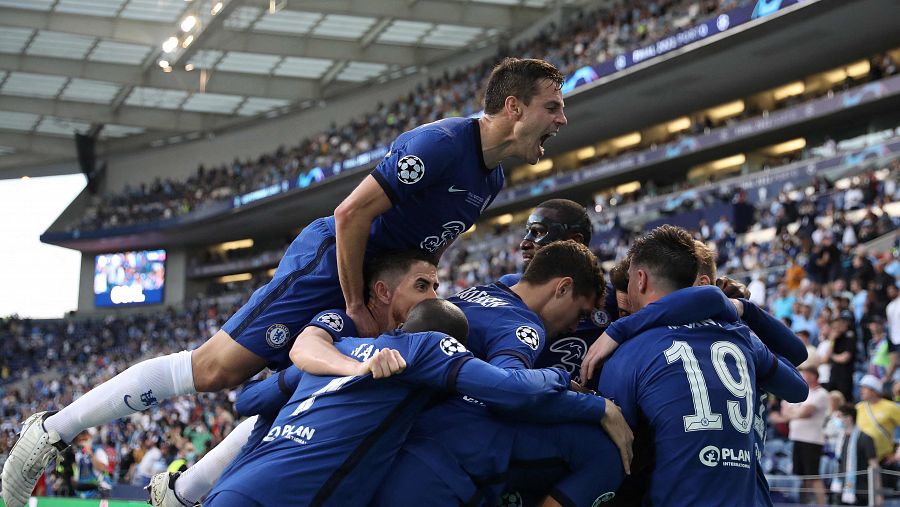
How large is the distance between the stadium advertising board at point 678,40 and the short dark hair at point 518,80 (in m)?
17.9

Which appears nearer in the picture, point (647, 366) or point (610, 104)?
point (647, 366)

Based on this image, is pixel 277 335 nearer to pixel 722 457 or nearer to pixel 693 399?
pixel 693 399

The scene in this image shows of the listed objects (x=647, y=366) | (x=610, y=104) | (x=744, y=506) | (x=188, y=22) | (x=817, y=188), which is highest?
(x=188, y=22)

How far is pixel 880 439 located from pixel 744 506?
566 cm

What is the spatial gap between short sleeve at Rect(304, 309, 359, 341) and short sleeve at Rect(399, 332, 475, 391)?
24.3 inches

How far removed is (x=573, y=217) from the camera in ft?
14.5

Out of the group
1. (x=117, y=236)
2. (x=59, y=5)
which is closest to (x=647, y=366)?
(x=59, y=5)

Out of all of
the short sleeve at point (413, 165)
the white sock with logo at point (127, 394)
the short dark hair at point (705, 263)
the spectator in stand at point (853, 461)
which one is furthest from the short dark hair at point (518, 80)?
the spectator in stand at point (853, 461)

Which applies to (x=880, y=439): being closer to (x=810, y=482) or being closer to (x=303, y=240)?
(x=810, y=482)

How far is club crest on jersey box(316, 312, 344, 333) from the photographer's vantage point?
3.61 meters

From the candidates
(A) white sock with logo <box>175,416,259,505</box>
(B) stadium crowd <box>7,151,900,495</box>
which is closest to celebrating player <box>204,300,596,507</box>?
(A) white sock with logo <box>175,416,259,505</box>

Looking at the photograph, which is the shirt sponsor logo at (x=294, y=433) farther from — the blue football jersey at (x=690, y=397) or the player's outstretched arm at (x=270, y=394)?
the blue football jersey at (x=690, y=397)

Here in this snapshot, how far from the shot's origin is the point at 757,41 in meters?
24.9

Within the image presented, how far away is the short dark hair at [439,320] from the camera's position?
3.19m
